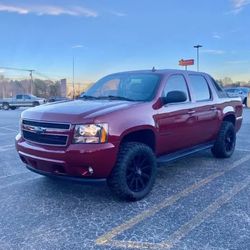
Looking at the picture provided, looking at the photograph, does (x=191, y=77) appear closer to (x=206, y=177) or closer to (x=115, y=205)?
(x=206, y=177)

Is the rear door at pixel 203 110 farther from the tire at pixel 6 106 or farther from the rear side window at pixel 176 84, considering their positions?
the tire at pixel 6 106

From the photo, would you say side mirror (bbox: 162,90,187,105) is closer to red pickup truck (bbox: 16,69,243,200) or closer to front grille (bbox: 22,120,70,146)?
red pickup truck (bbox: 16,69,243,200)

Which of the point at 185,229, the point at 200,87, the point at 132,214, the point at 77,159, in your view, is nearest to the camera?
the point at 185,229

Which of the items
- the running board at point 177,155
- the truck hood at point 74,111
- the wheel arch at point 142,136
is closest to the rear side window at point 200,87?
the running board at point 177,155

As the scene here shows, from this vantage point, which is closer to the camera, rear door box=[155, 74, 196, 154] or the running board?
rear door box=[155, 74, 196, 154]

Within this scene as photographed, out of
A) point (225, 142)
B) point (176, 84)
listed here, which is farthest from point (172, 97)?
point (225, 142)

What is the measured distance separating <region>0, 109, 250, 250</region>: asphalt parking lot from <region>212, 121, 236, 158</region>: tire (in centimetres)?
86

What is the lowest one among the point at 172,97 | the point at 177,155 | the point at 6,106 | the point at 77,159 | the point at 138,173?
the point at 6,106

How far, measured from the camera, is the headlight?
3.88 meters

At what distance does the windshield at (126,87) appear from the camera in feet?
16.0

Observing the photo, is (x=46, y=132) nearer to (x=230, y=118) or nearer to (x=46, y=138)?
(x=46, y=138)

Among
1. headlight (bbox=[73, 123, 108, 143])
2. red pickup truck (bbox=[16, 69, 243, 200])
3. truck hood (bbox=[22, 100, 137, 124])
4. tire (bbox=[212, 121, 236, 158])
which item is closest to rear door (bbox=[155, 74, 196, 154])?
red pickup truck (bbox=[16, 69, 243, 200])

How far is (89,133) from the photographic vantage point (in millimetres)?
3883

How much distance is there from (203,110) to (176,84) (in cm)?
82
